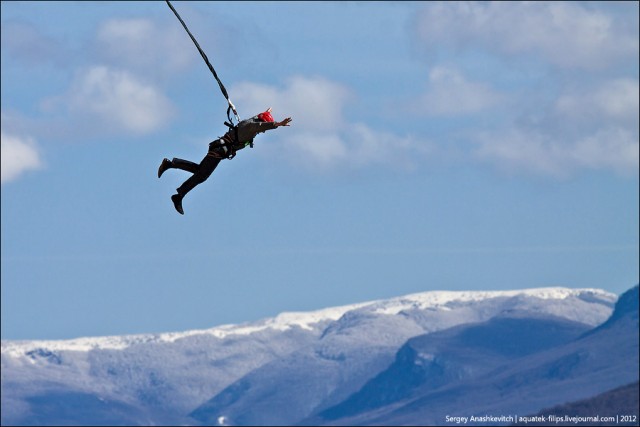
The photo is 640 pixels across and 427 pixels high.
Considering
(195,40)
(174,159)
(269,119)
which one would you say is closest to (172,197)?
(174,159)

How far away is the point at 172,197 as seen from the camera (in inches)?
2309

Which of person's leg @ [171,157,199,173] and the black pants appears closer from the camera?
the black pants

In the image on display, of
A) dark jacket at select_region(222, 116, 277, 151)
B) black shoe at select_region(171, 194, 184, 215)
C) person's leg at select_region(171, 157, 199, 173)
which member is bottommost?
black shoe at select_region(171, 194, 184, 215)

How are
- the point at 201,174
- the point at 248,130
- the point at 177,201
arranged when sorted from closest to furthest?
the point at 248,130 < the point at 201,174 < the point at 177,201

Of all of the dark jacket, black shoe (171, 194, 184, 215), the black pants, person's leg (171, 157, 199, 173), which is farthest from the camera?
person's leg (171, 157, 199, 173)

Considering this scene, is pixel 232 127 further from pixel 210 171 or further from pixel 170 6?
pixel 170 6

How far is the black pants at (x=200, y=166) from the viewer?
185 feet

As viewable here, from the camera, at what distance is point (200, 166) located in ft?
190

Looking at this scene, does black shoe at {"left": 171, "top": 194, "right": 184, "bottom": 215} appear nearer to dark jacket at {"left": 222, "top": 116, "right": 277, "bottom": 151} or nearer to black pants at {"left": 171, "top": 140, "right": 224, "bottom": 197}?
black pants at {"left": 171, "top": 140, "right": 224, "bottom": 197}

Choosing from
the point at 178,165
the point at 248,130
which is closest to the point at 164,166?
the point at 178,165

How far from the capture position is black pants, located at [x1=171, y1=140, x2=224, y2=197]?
5647cm

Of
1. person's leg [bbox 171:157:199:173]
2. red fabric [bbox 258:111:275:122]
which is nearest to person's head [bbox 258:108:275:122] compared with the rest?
red fabric [bbox 258:111:275:122]

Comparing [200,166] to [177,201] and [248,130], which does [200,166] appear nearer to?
[177,201]

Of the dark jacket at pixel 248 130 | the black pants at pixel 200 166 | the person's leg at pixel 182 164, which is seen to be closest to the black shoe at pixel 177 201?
the black pants at pixel 200 166
